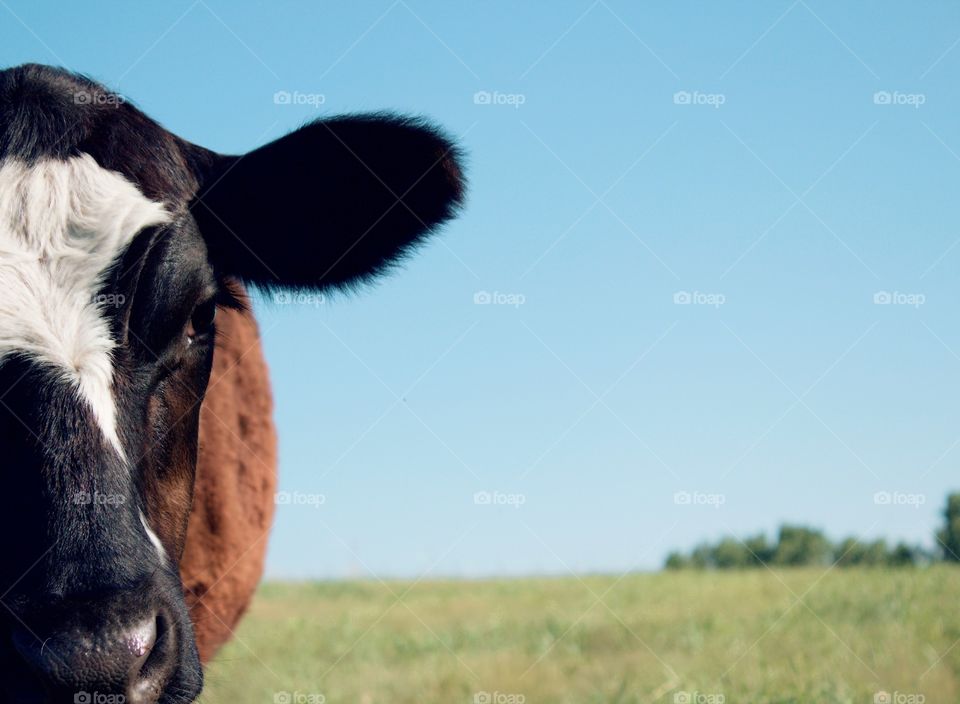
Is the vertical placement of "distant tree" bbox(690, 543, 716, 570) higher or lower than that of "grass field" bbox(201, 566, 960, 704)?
lower

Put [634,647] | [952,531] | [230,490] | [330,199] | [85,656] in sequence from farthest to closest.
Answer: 1. [952,531]
2. [634,647]
3. [230,490]
4. [330,199]
5. [85,656]

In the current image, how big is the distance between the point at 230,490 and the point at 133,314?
215cm

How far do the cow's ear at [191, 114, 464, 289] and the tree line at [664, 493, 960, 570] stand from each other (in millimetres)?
5771

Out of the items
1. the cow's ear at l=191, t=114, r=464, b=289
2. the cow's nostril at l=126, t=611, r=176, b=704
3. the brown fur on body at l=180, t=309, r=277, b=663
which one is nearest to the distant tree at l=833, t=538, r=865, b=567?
the brown fur on body at l=180, t=309, r=277, b=663

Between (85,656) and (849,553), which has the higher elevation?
(85,656)

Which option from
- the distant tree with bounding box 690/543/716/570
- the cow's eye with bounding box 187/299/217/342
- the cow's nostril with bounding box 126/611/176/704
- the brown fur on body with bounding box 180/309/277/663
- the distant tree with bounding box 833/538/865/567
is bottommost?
the distant tree with bounding box 690/543/716/570

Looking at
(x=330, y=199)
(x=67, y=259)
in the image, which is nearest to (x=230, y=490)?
(x=330, y=199)

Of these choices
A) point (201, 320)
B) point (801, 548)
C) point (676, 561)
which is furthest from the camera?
point (676, 561)

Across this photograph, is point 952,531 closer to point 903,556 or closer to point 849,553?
A: point 903,556

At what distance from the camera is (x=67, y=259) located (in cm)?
297

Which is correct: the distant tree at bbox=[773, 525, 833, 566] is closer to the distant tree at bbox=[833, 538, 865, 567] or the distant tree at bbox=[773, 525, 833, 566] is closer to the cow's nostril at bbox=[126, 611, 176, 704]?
the distant tree at bbox=[833, 538, 865, 567]

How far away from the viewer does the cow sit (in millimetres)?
2316

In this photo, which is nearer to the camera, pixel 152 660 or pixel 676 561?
pixel 152 660

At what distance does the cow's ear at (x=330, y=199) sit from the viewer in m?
3.73
